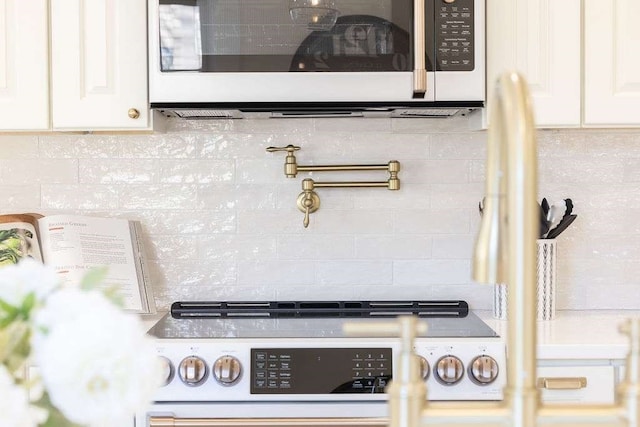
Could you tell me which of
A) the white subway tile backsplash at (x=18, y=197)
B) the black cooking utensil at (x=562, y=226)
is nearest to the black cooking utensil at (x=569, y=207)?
the black cooking utensil at (x=562, y=226)

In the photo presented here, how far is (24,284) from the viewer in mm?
646

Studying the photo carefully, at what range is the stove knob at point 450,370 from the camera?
1877mm

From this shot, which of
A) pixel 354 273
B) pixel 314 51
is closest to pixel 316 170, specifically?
pixel 354 273

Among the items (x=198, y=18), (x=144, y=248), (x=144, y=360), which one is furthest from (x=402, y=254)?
(x=144, y=360)

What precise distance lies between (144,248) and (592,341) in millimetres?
1330

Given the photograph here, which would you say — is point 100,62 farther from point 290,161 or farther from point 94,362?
point 94,362

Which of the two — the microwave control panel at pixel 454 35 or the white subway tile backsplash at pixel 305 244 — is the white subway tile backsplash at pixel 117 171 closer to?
the white subway tile backsplash at pixel 305 244

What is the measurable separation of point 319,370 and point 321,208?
68cm

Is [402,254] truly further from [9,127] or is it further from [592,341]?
[9,127]

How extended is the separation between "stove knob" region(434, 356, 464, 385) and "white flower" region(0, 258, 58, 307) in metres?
1.37

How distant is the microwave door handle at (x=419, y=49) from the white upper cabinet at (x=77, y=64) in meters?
0.71

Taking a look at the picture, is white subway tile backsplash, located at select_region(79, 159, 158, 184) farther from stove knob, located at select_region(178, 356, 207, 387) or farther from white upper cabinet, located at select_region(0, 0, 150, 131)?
stove knob, located at select_region(178, 356, 207, 387)

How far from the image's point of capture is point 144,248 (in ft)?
7.97

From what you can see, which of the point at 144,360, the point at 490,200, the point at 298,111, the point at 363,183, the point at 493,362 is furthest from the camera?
the point at 363,183
